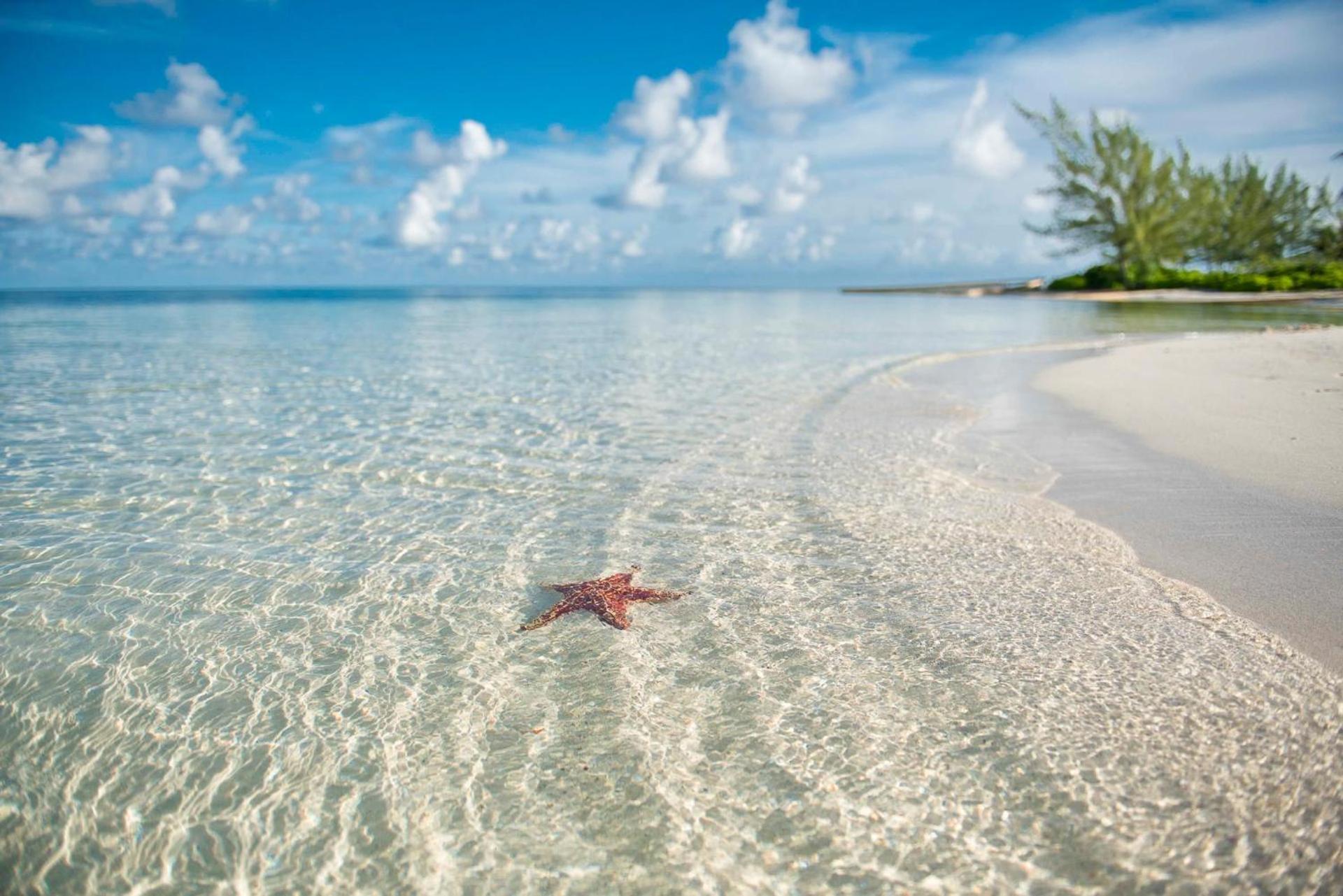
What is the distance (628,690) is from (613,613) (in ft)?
2.43

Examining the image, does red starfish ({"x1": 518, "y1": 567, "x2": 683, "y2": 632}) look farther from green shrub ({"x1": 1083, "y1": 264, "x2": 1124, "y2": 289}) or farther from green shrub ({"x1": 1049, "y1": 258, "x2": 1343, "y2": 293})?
green shrub ({"x1": 1083, "y1": 264, "x2": 1124, "y2": 289})

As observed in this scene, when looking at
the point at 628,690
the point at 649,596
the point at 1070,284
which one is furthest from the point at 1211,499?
the point at 1070,284

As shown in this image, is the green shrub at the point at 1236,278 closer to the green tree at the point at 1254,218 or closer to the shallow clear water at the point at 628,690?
the green tree at the point at 1254,218

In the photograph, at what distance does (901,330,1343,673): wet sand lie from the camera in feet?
14.6

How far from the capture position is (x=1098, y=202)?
57.3m

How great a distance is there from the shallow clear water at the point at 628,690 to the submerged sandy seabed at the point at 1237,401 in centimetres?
201

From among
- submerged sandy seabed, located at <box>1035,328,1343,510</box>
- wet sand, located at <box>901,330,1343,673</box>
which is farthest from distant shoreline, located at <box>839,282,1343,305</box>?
wet sand, located at <box>901,330,1343,673</box>

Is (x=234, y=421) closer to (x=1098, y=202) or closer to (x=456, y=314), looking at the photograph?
(x=456, y=314)

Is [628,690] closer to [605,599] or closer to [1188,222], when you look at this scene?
[605,599]

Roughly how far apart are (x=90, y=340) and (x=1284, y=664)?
31063 mm

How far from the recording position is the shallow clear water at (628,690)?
282 cm

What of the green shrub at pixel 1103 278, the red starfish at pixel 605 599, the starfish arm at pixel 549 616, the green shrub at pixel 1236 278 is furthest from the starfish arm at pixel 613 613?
the green shrub at pixel 1103 278

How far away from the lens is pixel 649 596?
15.8 feet

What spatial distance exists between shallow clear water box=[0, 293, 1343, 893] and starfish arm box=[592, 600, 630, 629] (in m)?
0.07
